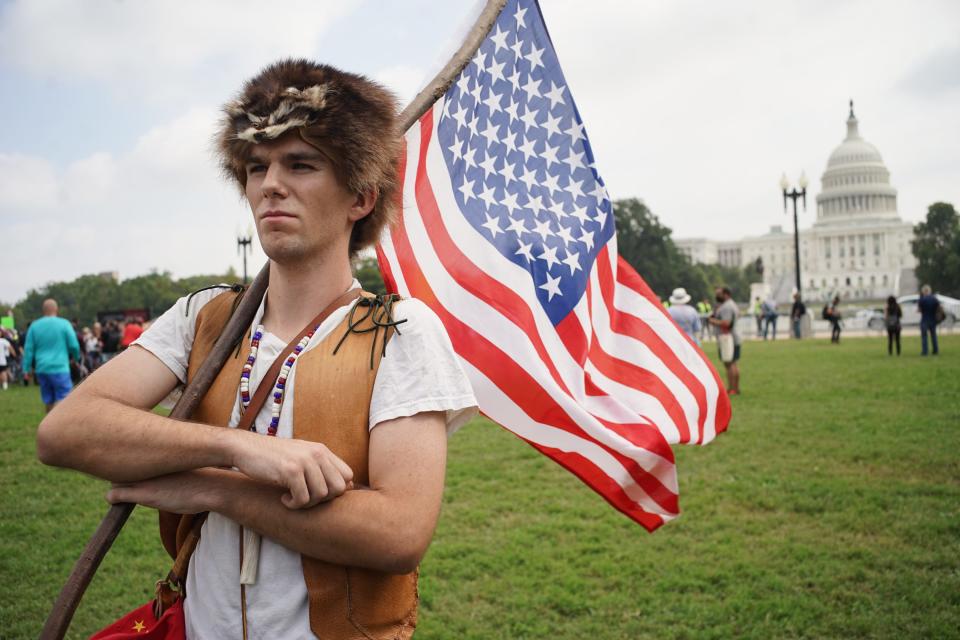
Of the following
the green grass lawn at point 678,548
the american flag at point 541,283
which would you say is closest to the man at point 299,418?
the american flag at point 541,283

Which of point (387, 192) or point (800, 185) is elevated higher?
point (800, 185)

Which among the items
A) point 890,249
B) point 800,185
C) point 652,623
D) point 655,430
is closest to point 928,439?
point 652,623

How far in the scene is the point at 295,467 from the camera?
4.96 ft

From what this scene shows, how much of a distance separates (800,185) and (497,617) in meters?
35.7

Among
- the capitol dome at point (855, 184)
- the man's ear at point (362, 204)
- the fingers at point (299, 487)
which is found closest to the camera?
the fingers at point (299, 487)

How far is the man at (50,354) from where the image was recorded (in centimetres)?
1144

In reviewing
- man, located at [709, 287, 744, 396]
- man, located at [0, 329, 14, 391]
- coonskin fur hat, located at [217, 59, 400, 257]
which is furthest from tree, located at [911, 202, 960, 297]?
coonskin fur hat, located at [217, 59, 400, 257]

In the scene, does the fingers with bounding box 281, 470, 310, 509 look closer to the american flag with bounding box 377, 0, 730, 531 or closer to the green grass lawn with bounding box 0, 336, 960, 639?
the american flag with bounding box 377, 0, 730, 531

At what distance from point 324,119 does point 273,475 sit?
0.90 meters

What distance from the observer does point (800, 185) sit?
35.5 metres

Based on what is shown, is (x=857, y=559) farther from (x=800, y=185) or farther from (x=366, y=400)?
(x=800, y=185)

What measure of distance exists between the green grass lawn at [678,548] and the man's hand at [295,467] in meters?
3.17

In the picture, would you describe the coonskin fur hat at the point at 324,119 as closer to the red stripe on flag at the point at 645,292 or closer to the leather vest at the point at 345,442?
the leather vest at the point at 345,442

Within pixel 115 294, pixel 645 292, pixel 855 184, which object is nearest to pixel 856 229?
pixel 855 184
